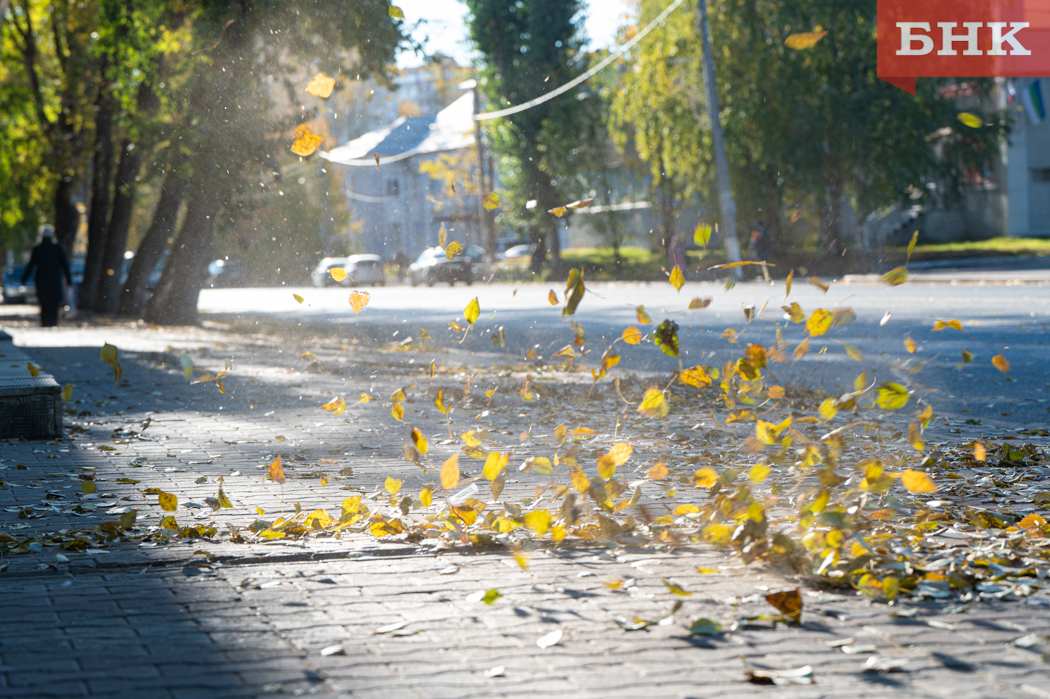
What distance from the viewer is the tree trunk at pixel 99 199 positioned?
29672 millimetres

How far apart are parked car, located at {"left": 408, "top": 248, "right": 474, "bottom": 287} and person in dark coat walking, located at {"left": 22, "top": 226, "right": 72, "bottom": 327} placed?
1852cm

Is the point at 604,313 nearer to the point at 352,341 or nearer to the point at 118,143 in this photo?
the point at 352,341

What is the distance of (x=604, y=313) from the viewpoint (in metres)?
23.7

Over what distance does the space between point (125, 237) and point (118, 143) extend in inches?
188

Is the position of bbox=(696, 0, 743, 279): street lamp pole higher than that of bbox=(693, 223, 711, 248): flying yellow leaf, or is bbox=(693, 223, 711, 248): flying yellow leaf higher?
bbox=(696, 0, 743, 279): street lamp pole

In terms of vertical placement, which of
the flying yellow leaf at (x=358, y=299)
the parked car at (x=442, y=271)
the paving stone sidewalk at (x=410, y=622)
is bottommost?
the paving stone sidewalk at (x=410, y=622)

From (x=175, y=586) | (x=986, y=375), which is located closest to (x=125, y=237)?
Answer: (x=986, y=375)

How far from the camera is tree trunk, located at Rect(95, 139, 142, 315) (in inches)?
1099

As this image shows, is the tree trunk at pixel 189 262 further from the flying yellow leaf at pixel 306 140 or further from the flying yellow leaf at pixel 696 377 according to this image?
the flying yellow leaf at pixel 696 377

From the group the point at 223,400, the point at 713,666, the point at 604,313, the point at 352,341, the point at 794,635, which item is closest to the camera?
the point at 713,666

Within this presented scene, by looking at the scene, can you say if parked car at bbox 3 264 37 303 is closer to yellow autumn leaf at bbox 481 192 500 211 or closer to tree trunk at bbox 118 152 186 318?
tree trunk at bbox 118 152 186 318

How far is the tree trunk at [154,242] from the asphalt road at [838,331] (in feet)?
7.67

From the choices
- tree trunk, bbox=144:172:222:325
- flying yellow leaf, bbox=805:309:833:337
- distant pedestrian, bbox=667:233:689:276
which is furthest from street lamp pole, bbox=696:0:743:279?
flying yellow leaf, bbox=805:309:833:337

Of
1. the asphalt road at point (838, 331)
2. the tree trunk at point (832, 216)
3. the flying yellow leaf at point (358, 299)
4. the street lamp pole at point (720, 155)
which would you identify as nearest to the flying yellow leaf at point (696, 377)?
the asphalt road at point (838, 331)
